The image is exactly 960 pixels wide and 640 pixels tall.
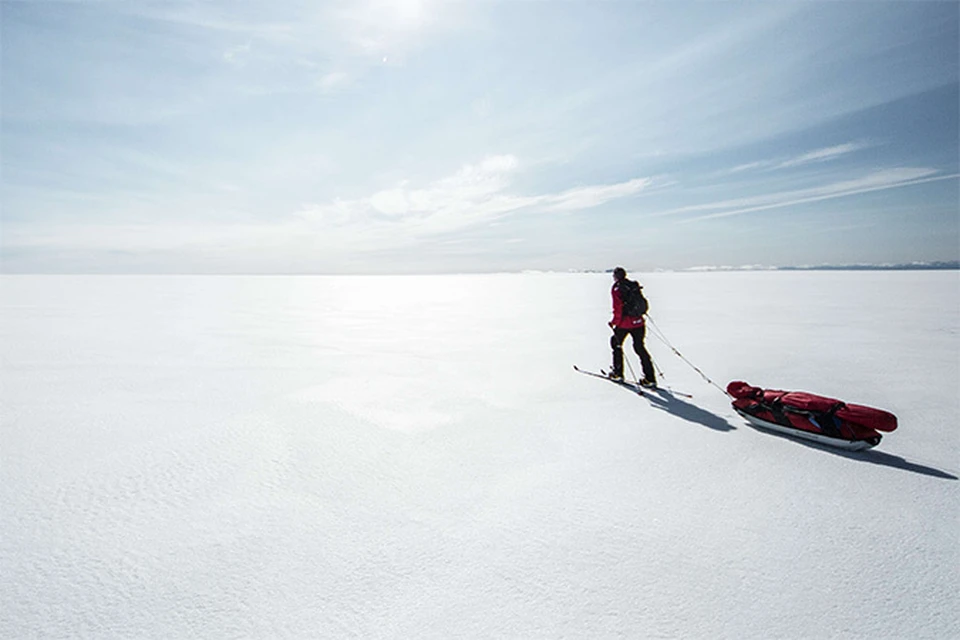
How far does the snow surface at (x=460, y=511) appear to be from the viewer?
2.19 metres

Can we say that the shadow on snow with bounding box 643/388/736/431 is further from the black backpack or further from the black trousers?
the black backpack

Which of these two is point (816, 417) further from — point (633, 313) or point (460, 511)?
point (460, 511)

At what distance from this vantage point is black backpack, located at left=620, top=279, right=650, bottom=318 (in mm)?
6430

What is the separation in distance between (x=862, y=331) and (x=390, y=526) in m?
13.5

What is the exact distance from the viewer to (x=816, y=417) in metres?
4.25

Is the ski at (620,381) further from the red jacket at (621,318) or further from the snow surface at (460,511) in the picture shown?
the red jacket at (621,318)

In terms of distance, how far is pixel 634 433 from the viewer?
183 inches

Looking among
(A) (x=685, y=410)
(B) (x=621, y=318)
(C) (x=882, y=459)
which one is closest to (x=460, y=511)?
(A) (x=685, y=410)

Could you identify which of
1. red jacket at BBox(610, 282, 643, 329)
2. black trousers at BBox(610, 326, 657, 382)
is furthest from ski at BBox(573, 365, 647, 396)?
red jacket at BBox(610, 282, 643, 329)

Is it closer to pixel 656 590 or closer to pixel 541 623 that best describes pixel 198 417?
pixel 541 623

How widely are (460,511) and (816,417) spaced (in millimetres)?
3709

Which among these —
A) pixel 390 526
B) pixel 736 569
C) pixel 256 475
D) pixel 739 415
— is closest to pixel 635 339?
pixel 739 415

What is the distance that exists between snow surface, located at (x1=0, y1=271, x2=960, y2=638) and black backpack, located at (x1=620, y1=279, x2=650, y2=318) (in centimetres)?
121

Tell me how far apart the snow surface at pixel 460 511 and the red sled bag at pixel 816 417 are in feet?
0.56
